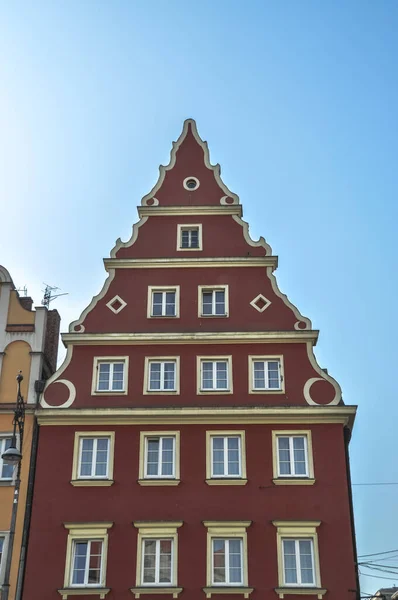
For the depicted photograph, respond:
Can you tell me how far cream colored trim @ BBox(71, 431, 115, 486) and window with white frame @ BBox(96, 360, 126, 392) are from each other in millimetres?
1825

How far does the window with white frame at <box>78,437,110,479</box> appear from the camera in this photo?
2998 cm

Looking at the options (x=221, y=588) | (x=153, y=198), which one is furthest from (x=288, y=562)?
(x=153, y=198)

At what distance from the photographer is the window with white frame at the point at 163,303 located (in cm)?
3334

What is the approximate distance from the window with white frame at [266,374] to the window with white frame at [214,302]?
261 cm

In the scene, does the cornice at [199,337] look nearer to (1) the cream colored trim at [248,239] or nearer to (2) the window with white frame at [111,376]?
(2) the window with white frame at [111,376]

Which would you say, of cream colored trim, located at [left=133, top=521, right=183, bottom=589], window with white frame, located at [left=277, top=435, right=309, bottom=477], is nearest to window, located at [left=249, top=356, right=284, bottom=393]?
window with white frame, located at [left=277, top=435, right=309, bottom=477]

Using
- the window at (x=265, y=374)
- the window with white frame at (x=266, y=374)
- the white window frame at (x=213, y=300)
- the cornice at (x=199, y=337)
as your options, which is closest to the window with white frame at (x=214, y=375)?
the cornice at (x=199, y=337)

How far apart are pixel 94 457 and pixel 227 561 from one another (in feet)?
20.3

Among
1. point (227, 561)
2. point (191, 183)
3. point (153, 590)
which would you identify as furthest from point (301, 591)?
point (191, 183)

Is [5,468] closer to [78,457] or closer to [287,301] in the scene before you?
[78,457]

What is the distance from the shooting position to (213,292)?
111 feet

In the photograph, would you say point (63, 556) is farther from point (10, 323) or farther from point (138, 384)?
point (10, 323)

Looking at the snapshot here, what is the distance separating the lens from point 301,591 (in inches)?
1074

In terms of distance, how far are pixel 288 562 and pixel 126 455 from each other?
22.8 feet
